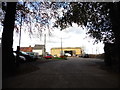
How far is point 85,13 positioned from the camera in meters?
17.5

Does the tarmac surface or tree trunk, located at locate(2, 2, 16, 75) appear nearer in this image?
the tarmac surface

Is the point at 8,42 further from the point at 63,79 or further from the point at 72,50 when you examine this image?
the point at 72,50

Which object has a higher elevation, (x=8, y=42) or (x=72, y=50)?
(x=8, y=42)

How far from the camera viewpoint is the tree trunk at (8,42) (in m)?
11.6

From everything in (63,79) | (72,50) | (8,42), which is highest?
(8,42)

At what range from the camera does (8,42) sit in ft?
40.0

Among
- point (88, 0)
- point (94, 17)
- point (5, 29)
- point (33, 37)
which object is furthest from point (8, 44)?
point (94, 17)

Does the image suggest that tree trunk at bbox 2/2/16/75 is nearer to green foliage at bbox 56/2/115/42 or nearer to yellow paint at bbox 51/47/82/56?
green foliage at bbox 56/2/115/42

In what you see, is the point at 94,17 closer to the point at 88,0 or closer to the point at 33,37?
the point at 88,0

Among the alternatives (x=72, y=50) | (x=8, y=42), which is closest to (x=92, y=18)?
(x=8, y=42)

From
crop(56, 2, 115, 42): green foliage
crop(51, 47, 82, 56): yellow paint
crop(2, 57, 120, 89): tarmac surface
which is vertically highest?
crop(56, 2, 115, 42): green foliage

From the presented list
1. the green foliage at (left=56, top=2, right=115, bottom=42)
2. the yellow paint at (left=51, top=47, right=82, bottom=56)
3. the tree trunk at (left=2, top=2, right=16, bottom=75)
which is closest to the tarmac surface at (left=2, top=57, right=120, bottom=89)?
the tree trunk at (left=2, top=2, right=16, bottom=75)

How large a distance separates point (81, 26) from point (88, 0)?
3912 millimetres

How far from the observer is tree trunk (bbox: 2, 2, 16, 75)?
1158 cm
